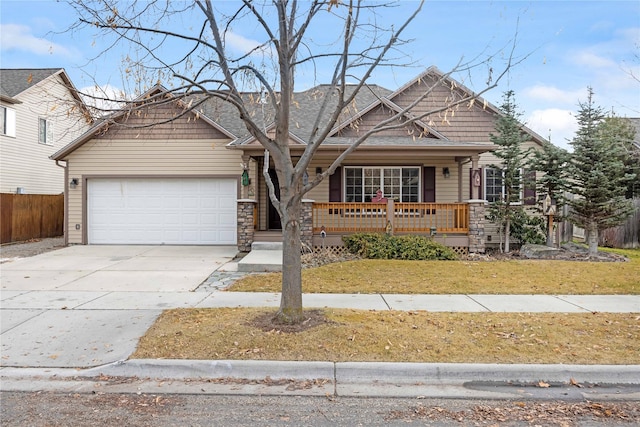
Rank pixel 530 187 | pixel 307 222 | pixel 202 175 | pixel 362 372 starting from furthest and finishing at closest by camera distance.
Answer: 1. pixel 202 175
2. pixel 530 187
3. pixel 307 222
4. pixel 362 372

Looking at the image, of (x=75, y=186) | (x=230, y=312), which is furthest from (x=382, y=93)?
(x=230, y=312)

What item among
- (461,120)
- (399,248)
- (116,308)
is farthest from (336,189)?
(116,308)

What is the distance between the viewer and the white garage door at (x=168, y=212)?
1495 cm

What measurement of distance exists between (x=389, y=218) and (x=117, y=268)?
707cm

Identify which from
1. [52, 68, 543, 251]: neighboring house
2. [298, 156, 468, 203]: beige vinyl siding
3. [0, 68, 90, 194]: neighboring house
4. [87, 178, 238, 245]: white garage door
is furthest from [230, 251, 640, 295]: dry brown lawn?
[0, 68, 90, 194]: neighboring house

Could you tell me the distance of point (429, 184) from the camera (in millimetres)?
14641

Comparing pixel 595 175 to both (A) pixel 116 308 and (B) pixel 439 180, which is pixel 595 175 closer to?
(B) pixel 439 180

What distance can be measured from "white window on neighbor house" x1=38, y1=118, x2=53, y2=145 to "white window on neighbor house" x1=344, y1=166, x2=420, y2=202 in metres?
14.4

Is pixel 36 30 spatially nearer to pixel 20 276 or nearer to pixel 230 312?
pixel 230 312

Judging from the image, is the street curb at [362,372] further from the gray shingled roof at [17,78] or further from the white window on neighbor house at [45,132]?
the white window on neighbor house at [45,132]

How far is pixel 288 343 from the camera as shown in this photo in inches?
201

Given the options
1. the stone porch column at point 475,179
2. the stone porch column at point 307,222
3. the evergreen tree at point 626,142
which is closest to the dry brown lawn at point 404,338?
the stone porch column at point 307,222

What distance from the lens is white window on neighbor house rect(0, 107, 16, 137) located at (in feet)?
59.5

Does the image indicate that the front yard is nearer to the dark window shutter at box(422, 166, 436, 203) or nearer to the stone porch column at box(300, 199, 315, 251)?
the stone porch column at box(300, 199, 315, 251)
